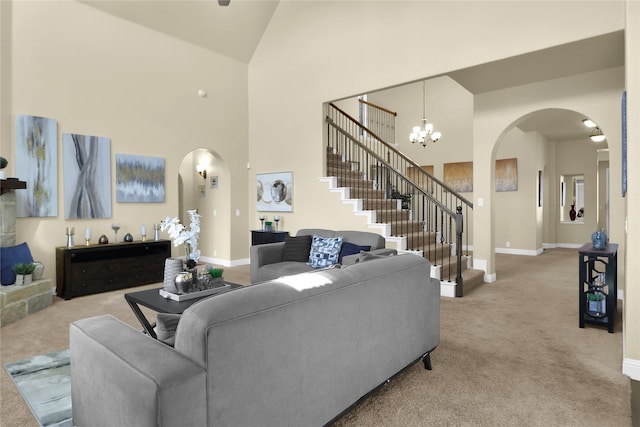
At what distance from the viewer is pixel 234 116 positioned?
24.8ft

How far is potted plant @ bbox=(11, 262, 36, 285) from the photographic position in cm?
419

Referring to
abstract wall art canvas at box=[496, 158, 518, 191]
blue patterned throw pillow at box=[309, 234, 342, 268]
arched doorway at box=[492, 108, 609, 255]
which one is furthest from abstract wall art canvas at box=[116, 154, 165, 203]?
abstract wall art canvas at box=[496, 158, 518, 191]

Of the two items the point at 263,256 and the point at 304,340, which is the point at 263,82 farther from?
the point at 304,340

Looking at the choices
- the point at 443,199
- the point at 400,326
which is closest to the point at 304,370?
the point at 400,326

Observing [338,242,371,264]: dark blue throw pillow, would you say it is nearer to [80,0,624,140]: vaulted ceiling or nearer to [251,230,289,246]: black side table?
[251,230,289,246]: black side table

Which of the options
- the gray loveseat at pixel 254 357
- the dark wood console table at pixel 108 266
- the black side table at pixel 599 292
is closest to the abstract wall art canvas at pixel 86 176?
the dark wood console table at pixel 108 266

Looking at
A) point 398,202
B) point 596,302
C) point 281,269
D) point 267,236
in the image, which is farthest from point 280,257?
point 596,302

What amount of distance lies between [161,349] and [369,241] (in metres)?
3.38

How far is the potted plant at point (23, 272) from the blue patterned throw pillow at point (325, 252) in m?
3.27

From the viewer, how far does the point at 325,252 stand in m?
4.50

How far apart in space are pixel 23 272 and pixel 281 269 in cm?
294

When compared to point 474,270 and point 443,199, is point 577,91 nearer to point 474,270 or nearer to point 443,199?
point 474,270

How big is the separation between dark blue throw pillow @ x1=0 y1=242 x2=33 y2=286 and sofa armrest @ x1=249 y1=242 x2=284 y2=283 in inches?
107

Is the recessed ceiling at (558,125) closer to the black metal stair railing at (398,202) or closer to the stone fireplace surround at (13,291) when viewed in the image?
the black metal stair railing at (398,202)
